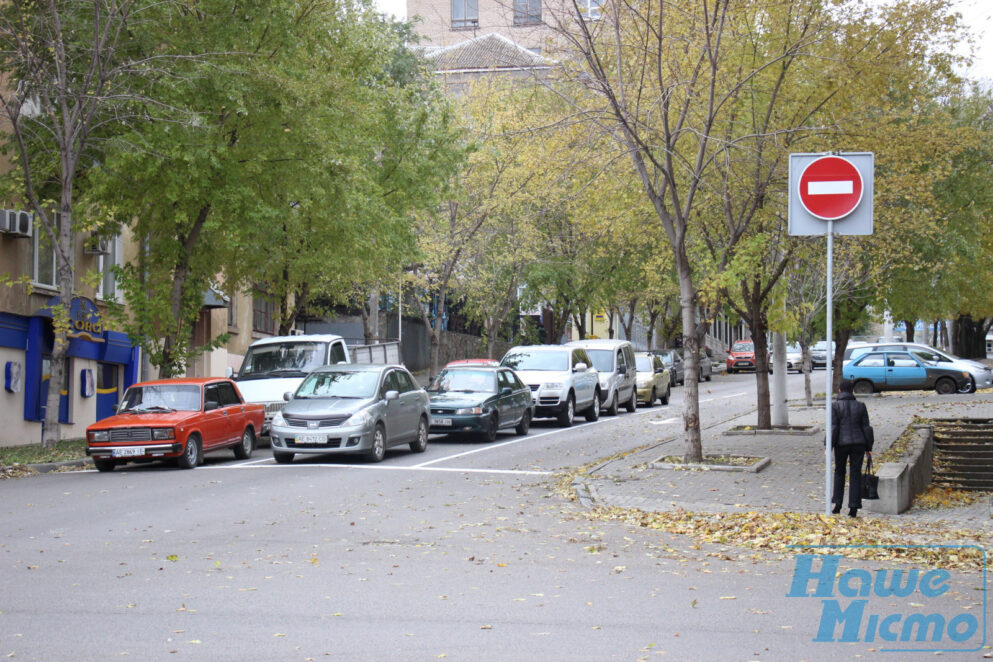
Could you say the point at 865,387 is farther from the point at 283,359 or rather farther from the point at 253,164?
the point at 253,164

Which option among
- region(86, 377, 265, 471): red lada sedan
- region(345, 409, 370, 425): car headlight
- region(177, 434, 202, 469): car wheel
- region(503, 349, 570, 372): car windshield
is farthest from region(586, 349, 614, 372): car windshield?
region(177, 434, 202, 469): car wheel

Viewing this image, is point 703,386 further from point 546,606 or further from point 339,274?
point 546,606

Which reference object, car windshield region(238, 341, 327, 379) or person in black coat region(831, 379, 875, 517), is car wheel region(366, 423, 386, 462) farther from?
person in black coat region(831, 379, 875, 517)

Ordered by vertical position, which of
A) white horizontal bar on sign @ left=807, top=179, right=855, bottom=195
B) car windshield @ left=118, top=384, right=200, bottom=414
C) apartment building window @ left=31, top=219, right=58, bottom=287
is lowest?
car windshield @ left=118, top=384, right=200, bottom=414

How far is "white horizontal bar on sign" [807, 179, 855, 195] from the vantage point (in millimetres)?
10766

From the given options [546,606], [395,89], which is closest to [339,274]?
[395,89]

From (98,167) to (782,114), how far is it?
1280cm

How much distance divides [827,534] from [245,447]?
1240 centimetres

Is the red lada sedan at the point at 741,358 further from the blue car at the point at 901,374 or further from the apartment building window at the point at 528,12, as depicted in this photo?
the apartment building window at the point at 528,12

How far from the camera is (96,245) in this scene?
25234mm

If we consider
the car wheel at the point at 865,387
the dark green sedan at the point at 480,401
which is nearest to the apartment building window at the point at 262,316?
the dark green sedan at the point at 480,401

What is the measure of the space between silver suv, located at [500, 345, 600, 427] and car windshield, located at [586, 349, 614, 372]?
1555mm

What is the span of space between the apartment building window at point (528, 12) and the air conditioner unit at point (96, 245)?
12516mm

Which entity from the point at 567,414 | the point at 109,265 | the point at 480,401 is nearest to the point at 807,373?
the point at 567,414
